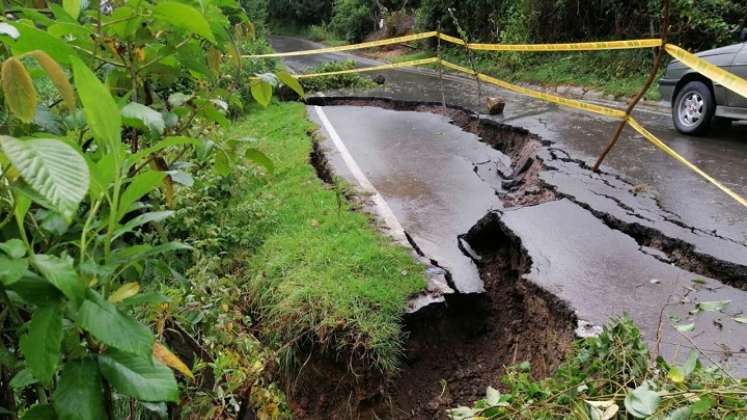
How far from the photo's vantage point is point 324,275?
13.0ft

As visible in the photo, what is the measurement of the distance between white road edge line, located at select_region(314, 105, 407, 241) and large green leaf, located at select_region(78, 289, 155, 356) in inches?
142

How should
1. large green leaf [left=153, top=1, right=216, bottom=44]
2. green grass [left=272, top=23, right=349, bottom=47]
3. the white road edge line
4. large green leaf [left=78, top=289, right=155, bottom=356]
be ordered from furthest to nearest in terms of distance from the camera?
green grass [left=272, top=23, right=349, bottom=47] < the white road edge line < large green leaf [left=153, top=1, right=216, bottom=44] < large green leaf [left=78, top=289, right=155, bottom=356]

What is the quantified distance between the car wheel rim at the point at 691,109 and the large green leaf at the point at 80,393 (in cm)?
810

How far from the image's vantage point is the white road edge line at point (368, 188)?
4787 millimetres

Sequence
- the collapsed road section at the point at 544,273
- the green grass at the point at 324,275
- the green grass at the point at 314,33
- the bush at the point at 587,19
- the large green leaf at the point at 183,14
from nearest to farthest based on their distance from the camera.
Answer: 1. the large green leaf at the point at 183,14
2. the collapsed road section at the point at 544,273
3. the green grass at the point at 324,275
4. the bush at the point at 587,19
5. the green grass at the point at 314,33

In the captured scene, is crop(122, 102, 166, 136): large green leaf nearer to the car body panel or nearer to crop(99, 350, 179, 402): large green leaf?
crop(99, 350, 179, 402): large green leaf

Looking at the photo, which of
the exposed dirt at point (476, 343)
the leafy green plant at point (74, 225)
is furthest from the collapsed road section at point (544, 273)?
the leafy green plant at point (74, 225)

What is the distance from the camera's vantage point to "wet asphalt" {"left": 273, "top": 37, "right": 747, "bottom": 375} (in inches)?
133

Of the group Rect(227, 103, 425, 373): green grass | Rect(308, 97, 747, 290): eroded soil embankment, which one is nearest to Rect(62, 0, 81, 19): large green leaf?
Rect(227, 103, 425, 373): green grass

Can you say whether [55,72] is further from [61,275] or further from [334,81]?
[334,81]

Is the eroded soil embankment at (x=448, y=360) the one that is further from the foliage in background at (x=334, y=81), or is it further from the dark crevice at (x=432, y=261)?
the foliage in background at (x=334, y=81)

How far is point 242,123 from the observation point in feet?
30.6

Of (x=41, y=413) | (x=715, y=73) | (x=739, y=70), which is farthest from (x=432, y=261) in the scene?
(x=739, y=70)

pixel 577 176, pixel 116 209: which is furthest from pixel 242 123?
pixel 116 209
